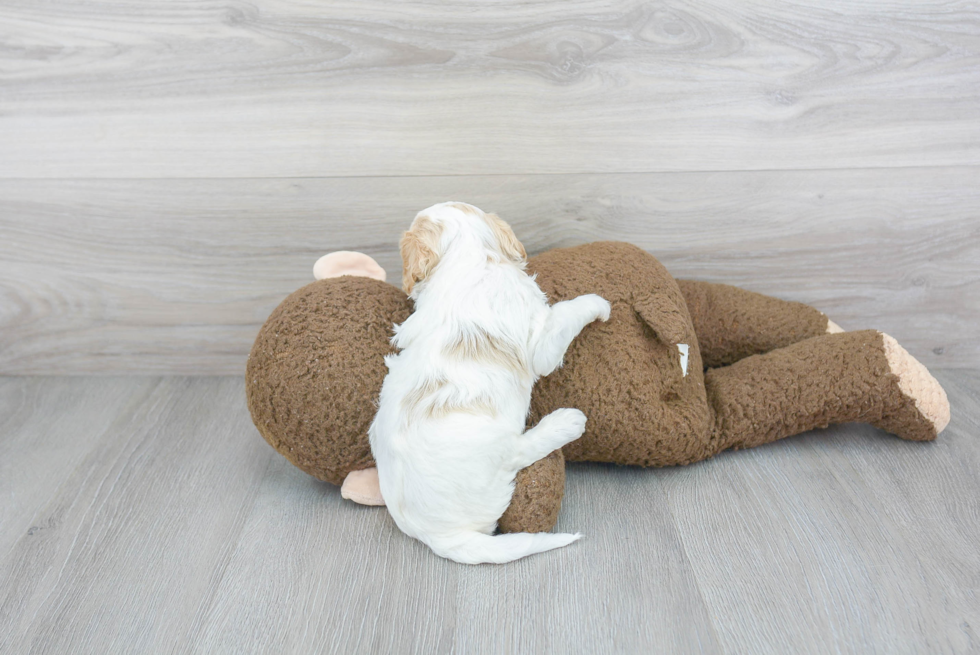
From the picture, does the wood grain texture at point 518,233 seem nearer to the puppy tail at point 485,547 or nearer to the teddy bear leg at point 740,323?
the teddy bear leg at point 740,323

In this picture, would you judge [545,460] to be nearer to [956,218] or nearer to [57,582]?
[57,582]

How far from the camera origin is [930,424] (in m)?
1.25

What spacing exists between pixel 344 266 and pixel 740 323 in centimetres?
77

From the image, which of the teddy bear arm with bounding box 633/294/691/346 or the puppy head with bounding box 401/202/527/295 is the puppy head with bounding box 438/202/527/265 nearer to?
the puppy head with bounding box 401/202/527/295

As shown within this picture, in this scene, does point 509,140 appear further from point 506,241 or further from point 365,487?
point 365,487

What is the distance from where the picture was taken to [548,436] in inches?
40.6

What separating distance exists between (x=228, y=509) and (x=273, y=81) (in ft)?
2.66

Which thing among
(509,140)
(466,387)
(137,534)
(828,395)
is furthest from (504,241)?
(137,534)

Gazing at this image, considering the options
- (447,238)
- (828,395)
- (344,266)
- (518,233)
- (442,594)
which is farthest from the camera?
(518,233)

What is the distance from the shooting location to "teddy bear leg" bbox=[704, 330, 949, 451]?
122cm

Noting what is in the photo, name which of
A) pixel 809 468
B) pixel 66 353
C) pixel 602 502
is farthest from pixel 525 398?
pixel 66 353

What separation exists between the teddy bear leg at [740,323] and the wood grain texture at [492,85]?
26 cm

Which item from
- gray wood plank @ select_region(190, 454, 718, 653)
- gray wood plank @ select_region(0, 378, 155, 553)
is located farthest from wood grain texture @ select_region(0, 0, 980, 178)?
gray wood plank @ select_region(190, 454, 718, 653)

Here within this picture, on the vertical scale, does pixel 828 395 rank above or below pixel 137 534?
above
